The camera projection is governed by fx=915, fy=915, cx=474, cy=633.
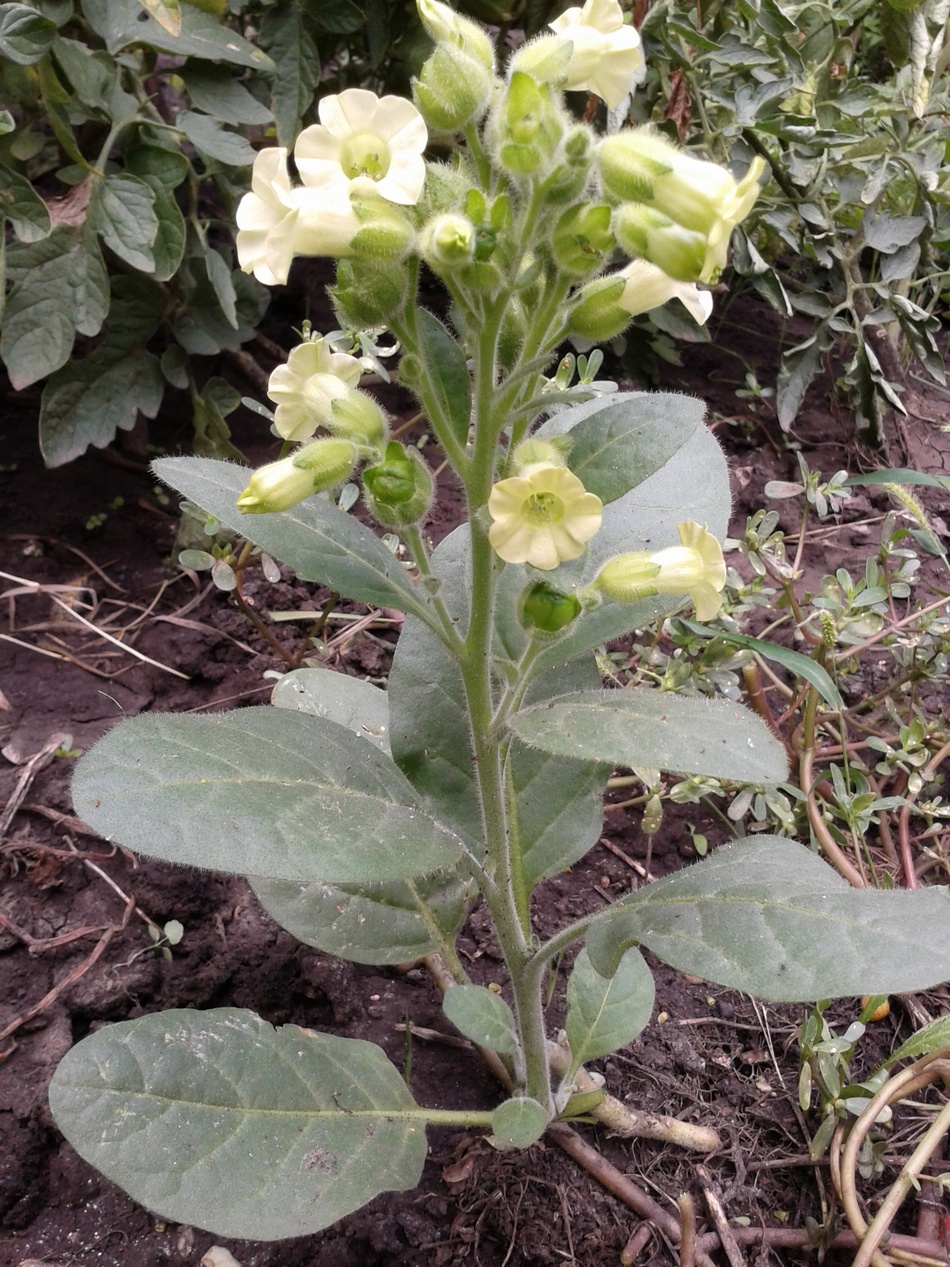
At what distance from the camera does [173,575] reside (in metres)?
2.24

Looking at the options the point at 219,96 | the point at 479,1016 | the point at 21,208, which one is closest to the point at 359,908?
the point at 479,1016

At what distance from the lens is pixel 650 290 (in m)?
1.03

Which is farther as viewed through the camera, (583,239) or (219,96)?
(219,96)

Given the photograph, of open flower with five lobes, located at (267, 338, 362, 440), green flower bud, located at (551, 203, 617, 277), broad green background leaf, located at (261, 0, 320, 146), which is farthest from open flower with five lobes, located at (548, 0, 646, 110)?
broad green background leaf, located at (261, 0, 320, 146)

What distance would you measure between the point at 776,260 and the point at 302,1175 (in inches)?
110

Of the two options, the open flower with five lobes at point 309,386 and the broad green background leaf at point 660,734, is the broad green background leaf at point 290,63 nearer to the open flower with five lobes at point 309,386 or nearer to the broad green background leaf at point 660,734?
the open flower with five lobes at point 309,386

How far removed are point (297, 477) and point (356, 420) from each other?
118mm

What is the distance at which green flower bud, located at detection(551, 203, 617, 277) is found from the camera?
91cm

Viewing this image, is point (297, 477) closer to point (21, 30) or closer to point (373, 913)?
point (373, 913)

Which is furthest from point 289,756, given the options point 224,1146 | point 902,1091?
point 902,1091

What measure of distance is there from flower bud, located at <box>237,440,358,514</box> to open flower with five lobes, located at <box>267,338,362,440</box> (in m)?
0.06

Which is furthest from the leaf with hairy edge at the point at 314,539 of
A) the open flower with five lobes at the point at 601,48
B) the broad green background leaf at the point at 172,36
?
the broad green background leaf at the point at 172,36

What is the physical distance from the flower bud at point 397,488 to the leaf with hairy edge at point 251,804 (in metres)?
0.27

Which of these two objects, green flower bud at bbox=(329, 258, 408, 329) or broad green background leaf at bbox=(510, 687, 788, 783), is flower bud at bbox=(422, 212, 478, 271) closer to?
green flower bud at bbox=(329, 258, 408, 329)
